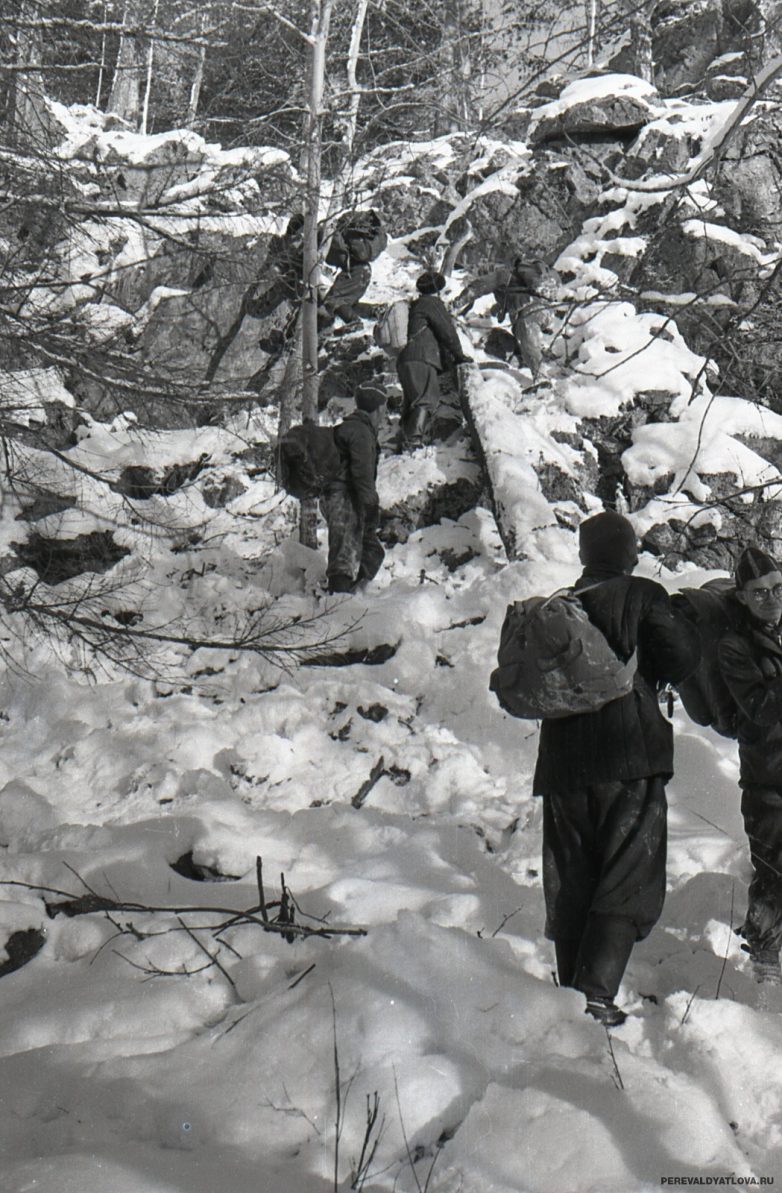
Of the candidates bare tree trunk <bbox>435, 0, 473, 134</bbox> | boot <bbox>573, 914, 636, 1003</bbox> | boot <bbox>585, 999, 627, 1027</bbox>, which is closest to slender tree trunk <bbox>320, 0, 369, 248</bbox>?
bare tree trunk <bbox>435, 0, 473, 134</bbox>

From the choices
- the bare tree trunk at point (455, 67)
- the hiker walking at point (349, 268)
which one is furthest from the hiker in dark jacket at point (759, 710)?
the hiker walking at point (349, 268)

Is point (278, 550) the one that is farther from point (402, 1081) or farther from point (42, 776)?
point (402, 1081)

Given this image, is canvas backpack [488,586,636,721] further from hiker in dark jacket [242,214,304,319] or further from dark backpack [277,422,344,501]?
hiker in dark jacket [242,214,304,319]

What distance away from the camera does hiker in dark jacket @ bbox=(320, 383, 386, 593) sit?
310 inches

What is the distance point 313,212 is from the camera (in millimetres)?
10570

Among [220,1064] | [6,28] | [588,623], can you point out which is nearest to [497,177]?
[6,28]

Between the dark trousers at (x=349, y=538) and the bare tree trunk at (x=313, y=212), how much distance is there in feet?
3.73

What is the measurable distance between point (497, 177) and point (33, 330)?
12.9 m

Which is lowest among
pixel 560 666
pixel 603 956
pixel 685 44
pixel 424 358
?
pixel 603 956

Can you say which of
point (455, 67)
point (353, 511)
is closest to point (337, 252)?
point (455, 67)

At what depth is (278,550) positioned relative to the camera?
8.72 metres

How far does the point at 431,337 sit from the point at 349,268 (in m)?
3.83

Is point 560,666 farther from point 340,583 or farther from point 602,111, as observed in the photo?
point 602,111

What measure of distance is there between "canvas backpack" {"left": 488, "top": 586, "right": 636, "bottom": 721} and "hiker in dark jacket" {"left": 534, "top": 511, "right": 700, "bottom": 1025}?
0.34 ft
